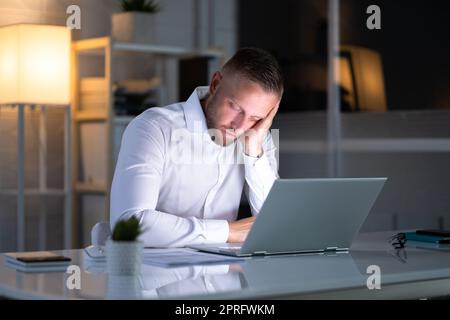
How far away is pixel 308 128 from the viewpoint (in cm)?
525

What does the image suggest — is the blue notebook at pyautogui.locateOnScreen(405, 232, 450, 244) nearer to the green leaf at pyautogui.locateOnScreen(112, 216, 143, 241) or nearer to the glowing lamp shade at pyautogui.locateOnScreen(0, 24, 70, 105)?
the green leaf at pyautogui.locateOnScreen(112, 216, 143, 241)

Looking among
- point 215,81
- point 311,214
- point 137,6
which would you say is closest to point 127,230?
point 311,214

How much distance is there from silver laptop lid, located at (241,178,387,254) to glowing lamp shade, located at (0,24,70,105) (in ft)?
7.64

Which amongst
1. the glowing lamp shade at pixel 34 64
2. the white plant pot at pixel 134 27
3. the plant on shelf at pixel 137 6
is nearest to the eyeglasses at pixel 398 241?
the glowing lamp shade at pixel 34 64

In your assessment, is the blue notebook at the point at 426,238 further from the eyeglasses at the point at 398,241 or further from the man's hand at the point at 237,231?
the man's hand at the point at 237,231

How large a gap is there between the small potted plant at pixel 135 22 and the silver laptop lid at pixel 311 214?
2.72m

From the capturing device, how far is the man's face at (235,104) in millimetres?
2676

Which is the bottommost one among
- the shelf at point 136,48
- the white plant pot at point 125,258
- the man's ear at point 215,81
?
the white plant pot at point 125,258

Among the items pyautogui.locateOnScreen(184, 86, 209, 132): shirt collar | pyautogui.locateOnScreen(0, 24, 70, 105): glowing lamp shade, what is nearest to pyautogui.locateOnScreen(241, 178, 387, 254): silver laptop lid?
pyautogui.locateOnScreen(184, 86, 209, 132): shirt collar

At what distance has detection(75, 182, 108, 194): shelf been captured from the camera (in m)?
4.67

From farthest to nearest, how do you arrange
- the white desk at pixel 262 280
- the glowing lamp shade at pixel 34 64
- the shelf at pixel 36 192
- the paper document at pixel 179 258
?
the shelf at pixel 36 192
the glowing lamp shade at pixel 34 64
the paper document at pixel 179 258
the white desk at pixel 262 280

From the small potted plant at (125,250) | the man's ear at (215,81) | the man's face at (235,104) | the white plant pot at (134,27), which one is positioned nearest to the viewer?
the small potted plant at (125,250)

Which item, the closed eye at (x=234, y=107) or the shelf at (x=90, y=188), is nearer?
the closed eye at (x=234, y=107)

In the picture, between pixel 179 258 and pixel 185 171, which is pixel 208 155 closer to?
pixel 185 171
